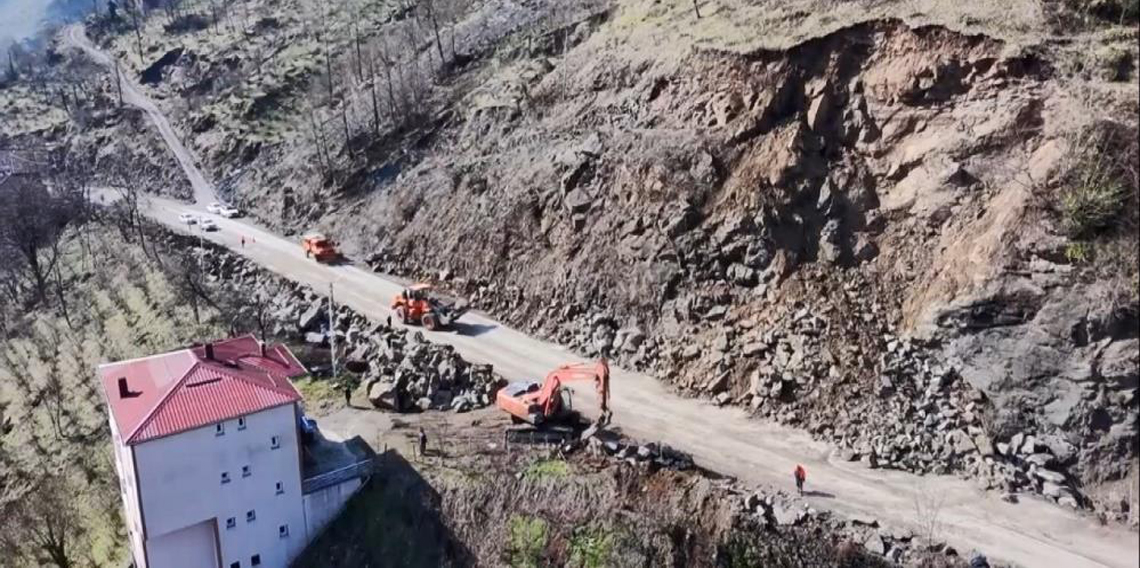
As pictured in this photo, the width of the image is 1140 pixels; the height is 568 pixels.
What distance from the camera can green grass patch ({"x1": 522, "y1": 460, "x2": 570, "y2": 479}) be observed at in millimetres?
26906

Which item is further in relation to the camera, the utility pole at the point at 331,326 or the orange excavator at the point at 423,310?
the orange excavator at the point at 423,310

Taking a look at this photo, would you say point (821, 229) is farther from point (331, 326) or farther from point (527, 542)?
point (331, 326)

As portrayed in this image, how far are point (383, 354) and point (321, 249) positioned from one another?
45.9 feet

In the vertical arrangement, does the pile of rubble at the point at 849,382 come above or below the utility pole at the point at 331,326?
above

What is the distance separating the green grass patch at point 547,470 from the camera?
1059 inches

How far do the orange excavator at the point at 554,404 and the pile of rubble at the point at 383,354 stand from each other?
3.02 metres

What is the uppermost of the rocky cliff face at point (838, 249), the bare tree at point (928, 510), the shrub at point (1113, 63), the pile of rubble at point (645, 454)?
the shrub at point (1113, 63)

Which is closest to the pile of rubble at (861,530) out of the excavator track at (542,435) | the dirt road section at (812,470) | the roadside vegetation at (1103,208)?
the dirt road section at (812,470)

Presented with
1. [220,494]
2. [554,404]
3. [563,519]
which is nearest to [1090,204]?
[554,404]

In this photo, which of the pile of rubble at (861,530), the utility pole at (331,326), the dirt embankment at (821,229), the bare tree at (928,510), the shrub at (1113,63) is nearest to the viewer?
the pile of rubble at (861,530)

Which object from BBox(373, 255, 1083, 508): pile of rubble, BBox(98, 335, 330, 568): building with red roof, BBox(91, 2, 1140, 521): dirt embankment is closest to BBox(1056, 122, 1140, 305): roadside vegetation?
BBox(91, 2, 1140, 521): dirt embankment

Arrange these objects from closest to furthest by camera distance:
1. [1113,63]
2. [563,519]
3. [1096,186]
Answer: [1096,186]
[563,519]
[1113,63]

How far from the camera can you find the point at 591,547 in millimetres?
24812

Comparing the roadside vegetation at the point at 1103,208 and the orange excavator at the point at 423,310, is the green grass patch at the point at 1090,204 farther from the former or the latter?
the orange excavator at the point at 423,310
